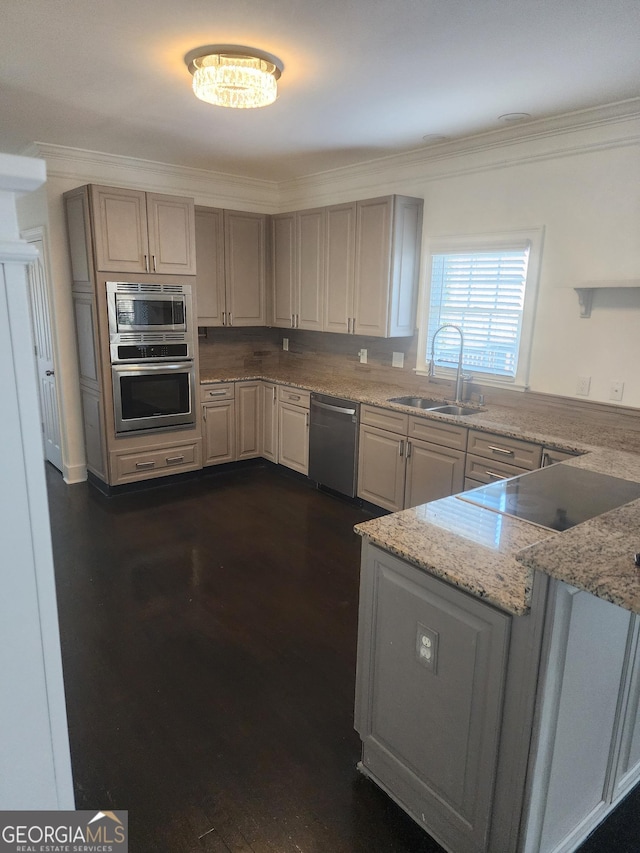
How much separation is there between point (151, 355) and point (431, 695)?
3.55m

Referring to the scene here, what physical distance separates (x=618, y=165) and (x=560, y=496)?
2133mm

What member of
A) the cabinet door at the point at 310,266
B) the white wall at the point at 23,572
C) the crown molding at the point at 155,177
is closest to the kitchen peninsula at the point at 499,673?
the white wall at the point at 23,572

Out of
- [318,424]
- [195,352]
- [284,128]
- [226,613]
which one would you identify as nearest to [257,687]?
[226,613]

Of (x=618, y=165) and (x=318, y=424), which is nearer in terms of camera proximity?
(x=618, y=165)

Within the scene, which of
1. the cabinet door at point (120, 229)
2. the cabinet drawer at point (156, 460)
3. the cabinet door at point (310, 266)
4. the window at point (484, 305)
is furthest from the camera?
the cabinet door at point (310, 266)

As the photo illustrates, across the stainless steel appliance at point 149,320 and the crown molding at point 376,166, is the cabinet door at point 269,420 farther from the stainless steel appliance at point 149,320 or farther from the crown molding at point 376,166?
the crown molding at point 376,166

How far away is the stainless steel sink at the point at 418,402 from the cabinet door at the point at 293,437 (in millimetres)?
872

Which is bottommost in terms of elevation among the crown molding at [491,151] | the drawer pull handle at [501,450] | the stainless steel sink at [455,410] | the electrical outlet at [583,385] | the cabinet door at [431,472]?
the cabinet door at [431,472]

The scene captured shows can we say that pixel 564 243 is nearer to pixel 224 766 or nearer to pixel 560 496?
pixel 560 496

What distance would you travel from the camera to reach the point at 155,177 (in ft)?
15.5

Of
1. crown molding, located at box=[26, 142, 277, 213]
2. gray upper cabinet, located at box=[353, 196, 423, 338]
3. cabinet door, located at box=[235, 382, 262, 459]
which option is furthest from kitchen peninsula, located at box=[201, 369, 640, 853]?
crown molding, located at box=[26, 142, 277, 213]

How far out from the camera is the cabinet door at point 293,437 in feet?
15.7

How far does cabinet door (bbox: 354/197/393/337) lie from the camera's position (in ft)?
13.5

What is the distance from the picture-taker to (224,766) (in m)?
1.93
